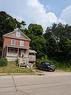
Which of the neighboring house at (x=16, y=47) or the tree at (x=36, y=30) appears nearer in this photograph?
the neighboring house at (x=16, y=47)

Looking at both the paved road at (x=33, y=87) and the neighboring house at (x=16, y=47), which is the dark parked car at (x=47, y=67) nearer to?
the neighboring house at (x=16, y=47)

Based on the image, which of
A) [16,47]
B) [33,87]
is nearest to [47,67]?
[16,47]

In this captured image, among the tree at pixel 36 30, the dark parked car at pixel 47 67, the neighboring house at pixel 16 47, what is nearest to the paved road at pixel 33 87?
the dark parked car at pixel 47 67

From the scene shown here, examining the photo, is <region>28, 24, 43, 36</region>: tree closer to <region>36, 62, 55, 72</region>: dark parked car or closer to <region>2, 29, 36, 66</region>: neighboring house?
<region>2, 29, 36, 66</region>: neighboring house

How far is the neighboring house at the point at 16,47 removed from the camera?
56844mm

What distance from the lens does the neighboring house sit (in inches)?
2238

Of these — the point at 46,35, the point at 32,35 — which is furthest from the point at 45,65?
the point at 46,35

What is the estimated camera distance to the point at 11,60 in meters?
54.4

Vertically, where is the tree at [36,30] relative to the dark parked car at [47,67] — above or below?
above

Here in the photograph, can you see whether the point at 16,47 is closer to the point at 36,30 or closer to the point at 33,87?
the point at 36,30

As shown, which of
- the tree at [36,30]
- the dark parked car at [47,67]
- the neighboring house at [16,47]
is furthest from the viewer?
the tree at [36,30]

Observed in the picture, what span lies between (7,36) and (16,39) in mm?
2217

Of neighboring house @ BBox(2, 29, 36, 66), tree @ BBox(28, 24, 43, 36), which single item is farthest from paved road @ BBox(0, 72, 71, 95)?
tree @ BBox(28, 24, 43, 36)

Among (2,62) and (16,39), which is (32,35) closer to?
(16,39)
